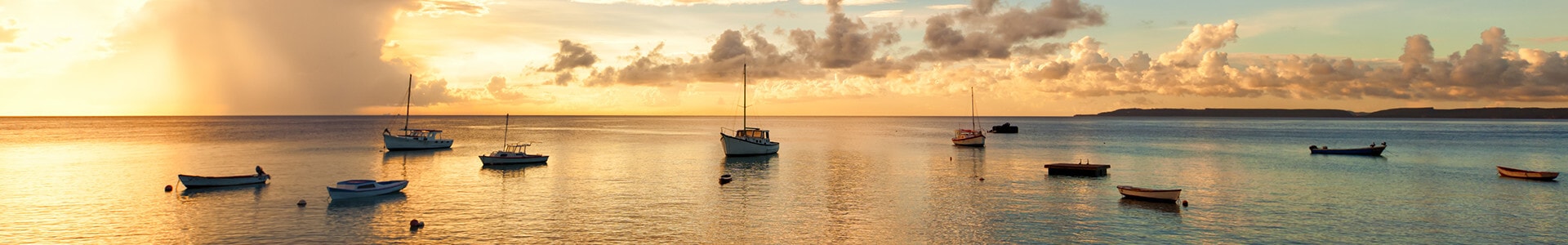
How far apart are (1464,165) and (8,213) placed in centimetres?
10248

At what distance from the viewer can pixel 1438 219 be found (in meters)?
40.6

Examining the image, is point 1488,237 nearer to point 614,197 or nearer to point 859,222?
point 859,222

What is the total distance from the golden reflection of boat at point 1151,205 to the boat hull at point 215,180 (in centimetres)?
4980

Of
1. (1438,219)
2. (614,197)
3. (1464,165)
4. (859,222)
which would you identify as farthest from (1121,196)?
(1464,165)

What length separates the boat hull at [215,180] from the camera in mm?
50750

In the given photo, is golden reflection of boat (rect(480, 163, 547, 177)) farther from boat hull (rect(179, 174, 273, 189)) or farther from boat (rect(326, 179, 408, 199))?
boat hull (rect(179, 174, 273, 189))

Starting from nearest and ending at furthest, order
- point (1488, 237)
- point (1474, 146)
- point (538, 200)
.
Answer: point (1488, 237) < point (538, 200) < point (1474, 146)

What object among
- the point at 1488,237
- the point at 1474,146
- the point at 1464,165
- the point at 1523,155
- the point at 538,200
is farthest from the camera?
the point at 1474,146

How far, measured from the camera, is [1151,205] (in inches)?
1745

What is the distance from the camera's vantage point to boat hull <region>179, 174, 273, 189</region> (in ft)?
167

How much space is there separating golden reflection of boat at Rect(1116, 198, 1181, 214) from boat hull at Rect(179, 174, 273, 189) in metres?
49.8

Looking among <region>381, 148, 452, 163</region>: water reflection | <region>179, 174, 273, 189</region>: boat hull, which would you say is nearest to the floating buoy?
<region>179, 174, 273, 189</region>: boat hull

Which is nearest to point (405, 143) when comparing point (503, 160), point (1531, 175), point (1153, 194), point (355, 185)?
point (503, 160)

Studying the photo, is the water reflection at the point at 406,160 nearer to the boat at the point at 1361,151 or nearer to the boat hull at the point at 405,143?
the boat hull at the point at 405,143
